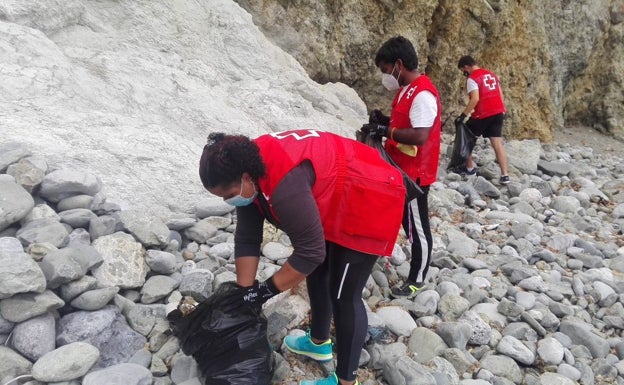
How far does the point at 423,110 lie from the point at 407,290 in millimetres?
1380

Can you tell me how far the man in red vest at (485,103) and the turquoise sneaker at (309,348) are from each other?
17.2 ft

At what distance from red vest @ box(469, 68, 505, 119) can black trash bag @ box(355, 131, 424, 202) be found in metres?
4.00

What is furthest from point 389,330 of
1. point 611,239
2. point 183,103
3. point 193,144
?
point 611,239

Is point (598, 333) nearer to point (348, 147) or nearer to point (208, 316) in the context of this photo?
point (348, 147)

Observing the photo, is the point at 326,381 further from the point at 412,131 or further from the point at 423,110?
the point at 423,110

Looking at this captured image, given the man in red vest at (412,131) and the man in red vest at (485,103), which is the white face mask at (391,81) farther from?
Answer: the man in red vest at (485,103)

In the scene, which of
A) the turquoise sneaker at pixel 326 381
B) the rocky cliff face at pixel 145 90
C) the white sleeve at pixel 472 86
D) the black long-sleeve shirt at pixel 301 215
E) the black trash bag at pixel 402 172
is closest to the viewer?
the black long-sleeve shirt at pixel 301 215

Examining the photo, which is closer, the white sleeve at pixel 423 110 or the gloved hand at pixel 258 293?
the gloved hand at pixel 258 293

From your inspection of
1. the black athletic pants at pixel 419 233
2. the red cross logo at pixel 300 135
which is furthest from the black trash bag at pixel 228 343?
the black athletic pants at pixel 419 233

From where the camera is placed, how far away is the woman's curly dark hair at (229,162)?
2.24 m

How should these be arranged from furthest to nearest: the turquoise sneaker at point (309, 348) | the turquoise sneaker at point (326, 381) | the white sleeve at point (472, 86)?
the white sleeve at point (472, 86)
the turquoise sneaker at point (309, 348)
the turquoise sneaker at point (326, 381)

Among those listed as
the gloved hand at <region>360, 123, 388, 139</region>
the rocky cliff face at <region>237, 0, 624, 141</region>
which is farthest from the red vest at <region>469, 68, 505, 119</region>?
the gloved hand at <region>360, 123, 388, 139</region>

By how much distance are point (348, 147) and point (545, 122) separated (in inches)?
418

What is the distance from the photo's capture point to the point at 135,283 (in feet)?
10.4
